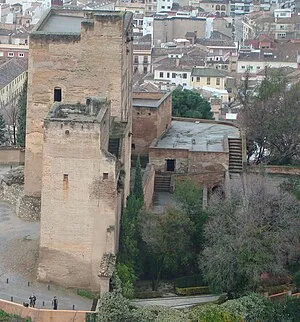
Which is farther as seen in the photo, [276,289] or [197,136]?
[197,136]

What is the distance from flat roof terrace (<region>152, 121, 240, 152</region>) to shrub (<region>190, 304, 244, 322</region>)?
1284 cm

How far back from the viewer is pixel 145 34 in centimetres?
10838

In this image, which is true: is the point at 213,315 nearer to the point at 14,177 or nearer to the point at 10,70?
the point at 14,177

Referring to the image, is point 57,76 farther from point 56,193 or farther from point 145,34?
point 145,34

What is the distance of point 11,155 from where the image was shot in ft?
138

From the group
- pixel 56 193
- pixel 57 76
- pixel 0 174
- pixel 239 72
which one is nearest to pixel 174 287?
pixel 56 193

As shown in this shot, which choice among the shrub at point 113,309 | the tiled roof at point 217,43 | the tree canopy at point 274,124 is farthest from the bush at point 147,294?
the tiled roof at point 217,43

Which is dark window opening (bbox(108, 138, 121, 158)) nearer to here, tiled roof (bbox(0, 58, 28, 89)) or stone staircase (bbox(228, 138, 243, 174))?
stone staircase (bbox(228, 138, 243, 174))

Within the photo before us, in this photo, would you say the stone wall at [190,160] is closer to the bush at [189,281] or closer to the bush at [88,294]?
the bush at [189,281]

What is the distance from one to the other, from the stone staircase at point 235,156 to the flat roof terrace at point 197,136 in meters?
0.45

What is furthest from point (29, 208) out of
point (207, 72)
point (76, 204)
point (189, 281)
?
point (207, 72)

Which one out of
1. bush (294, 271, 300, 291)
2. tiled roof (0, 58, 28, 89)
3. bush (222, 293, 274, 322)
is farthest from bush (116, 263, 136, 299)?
tiled roof (0, 58, 28, 89)

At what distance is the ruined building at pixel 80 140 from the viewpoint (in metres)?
29.9

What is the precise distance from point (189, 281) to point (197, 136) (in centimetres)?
1295
